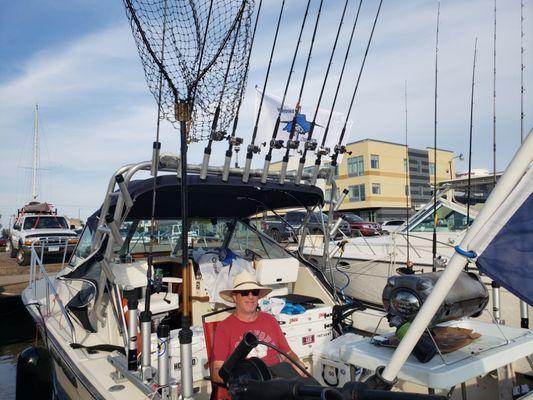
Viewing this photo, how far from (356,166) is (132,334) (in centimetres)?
4514

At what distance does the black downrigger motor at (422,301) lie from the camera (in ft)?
7.55

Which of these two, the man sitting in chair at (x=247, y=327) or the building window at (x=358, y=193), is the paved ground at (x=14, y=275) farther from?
the building window at (x=358, y=193)

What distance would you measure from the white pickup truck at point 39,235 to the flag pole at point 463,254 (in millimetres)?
12432

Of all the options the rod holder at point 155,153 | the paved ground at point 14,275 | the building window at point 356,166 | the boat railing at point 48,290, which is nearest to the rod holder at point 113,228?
the rod holder at point 155,153

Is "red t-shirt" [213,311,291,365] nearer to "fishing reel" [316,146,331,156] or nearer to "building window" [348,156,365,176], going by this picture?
"fishing reel" [316,146,331,156]

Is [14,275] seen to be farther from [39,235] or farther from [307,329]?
[307,329]

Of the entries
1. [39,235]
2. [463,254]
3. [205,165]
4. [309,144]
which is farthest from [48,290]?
[39,235]

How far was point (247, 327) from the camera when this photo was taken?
3143 millimetres

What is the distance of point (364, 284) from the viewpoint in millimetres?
8555

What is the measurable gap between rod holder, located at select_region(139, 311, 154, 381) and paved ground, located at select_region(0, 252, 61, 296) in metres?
8.79

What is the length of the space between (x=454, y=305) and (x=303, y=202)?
8.56 ft

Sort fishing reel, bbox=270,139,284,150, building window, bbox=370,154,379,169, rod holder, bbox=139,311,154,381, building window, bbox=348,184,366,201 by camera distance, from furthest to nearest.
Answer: building window, bbox=348,184,366,201 → building window, bbox=370,154,379,169 → fishing reel, bbox=270,139,284,150 → rod holder, bbox=139,311,154,381

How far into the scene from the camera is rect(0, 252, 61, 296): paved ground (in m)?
10.5

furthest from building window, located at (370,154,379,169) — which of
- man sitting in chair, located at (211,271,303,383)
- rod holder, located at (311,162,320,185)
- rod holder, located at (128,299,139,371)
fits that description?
rod holder, located at (128,299,139,371)
